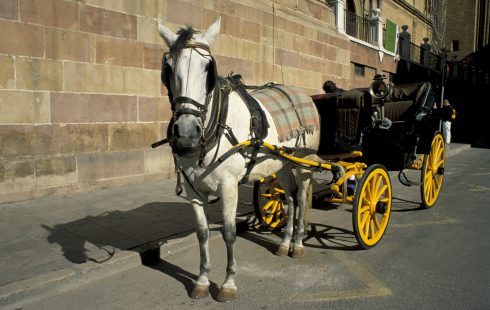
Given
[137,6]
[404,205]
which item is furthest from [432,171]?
[137,6]

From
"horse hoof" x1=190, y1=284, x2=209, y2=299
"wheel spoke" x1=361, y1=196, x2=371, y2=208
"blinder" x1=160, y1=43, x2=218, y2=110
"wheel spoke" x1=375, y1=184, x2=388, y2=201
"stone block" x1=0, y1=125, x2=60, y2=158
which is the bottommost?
"horse hoof" x1=190, y1=284, x2=209, y2=299

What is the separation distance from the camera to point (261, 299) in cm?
347

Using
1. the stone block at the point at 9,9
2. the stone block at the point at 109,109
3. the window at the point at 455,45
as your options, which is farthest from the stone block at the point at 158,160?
the window at the point at 455,45

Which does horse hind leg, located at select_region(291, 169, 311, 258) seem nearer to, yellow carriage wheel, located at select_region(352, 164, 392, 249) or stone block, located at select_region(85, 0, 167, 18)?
yellow carriage wheel, located at select_region(352, 164, 392, 249)

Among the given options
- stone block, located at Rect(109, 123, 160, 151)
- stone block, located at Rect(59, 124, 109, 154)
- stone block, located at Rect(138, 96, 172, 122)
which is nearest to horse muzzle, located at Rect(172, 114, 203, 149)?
stone block, located at Rect(59, 124, 109, 154)

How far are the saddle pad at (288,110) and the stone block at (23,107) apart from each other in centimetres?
404

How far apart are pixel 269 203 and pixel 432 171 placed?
306 centimetres

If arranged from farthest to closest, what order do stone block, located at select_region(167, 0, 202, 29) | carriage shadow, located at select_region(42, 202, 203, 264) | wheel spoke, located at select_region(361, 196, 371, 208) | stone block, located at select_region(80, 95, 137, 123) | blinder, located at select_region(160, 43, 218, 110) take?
stone block, located at select_region(167, 0, 202, 29) → stone block, located at select_region(80, 95, 137, 123) → wheel spoke, located at select_region(361, 196, 371, 208) → carriage shadow, located at select_region(42, 202, 203, 264) → blinder, located at select_region(160, 43, 218, 110)

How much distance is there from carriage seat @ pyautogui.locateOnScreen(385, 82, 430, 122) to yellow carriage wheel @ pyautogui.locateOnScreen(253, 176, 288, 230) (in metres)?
2.29

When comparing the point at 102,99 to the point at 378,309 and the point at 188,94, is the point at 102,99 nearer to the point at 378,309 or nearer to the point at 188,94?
the point at 188,94

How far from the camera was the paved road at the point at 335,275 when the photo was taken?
3410 mm

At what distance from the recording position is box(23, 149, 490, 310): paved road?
3.41m

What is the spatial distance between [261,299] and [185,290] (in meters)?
0.75

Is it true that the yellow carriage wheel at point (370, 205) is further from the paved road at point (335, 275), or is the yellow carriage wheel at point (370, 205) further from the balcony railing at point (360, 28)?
the balcony railing at point (360, 28)
